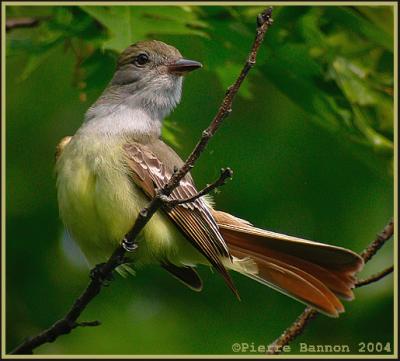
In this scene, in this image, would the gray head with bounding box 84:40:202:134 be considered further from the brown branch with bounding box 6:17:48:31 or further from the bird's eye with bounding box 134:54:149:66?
the brown branch with bounding box 6:17:48:31

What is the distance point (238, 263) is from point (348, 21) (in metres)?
1.49

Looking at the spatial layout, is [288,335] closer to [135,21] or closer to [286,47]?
[286,47]

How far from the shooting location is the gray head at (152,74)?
512 cm

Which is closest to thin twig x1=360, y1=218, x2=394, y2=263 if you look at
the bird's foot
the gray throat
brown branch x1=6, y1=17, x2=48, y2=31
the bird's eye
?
the bird's foot

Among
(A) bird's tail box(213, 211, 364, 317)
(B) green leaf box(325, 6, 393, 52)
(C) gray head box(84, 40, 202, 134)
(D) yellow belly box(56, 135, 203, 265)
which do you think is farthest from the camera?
(C) gray head box(84, 40, 202, 134)

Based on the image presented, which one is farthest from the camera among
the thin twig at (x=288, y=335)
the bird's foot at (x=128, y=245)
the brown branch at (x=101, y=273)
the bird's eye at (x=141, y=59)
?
the bird's eye at (x=141, y=59)

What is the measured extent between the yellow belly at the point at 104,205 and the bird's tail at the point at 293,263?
439mm

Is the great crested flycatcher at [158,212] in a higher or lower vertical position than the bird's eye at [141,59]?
lower

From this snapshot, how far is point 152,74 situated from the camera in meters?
5.22

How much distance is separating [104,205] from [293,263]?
1224mm

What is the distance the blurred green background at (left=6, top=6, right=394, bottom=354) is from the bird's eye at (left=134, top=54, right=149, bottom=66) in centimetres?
19

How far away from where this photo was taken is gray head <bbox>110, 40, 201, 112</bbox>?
5.12 m

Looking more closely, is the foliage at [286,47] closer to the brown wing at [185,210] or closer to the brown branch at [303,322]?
the brown wing at [185,210]

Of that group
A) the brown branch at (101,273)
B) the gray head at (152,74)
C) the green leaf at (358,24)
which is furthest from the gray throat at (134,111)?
the green leaf at (358,24)
